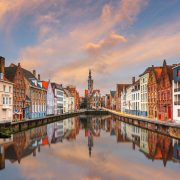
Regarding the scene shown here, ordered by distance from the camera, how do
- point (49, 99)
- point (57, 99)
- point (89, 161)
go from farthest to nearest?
point (57, 99)
point (49, 99)
point (89, 161)

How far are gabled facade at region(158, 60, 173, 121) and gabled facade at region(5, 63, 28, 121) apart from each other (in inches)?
1232

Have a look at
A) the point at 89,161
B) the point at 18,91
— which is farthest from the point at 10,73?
the point at 89,161

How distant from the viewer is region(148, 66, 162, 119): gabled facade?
213 feet

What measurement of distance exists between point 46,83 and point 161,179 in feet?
247

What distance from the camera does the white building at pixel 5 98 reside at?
50500 millimetres

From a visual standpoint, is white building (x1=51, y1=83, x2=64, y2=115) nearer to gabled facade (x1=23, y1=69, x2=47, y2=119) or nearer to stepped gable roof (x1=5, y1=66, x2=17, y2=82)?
gabled facade (x1=23, y1=69, x2=47, y2=119)

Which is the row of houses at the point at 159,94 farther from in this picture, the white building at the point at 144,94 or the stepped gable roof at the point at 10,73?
the stepped gable roof at the point at 10,73

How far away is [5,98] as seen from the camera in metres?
52.3

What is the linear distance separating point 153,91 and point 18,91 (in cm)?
3290

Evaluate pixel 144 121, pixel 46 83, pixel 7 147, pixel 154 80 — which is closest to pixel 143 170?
pixel 7 147

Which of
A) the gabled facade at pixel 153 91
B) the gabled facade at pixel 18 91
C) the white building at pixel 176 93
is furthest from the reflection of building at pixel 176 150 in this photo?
the gabled facade at pixel 18 91

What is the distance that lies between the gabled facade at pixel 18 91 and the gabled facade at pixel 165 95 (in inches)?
1232

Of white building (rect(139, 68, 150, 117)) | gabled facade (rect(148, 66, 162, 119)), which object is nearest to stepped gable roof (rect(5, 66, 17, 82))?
gabled facade (rect(148, 66, 162, 119))

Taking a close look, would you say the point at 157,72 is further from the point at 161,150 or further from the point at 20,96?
the point at 161,150
